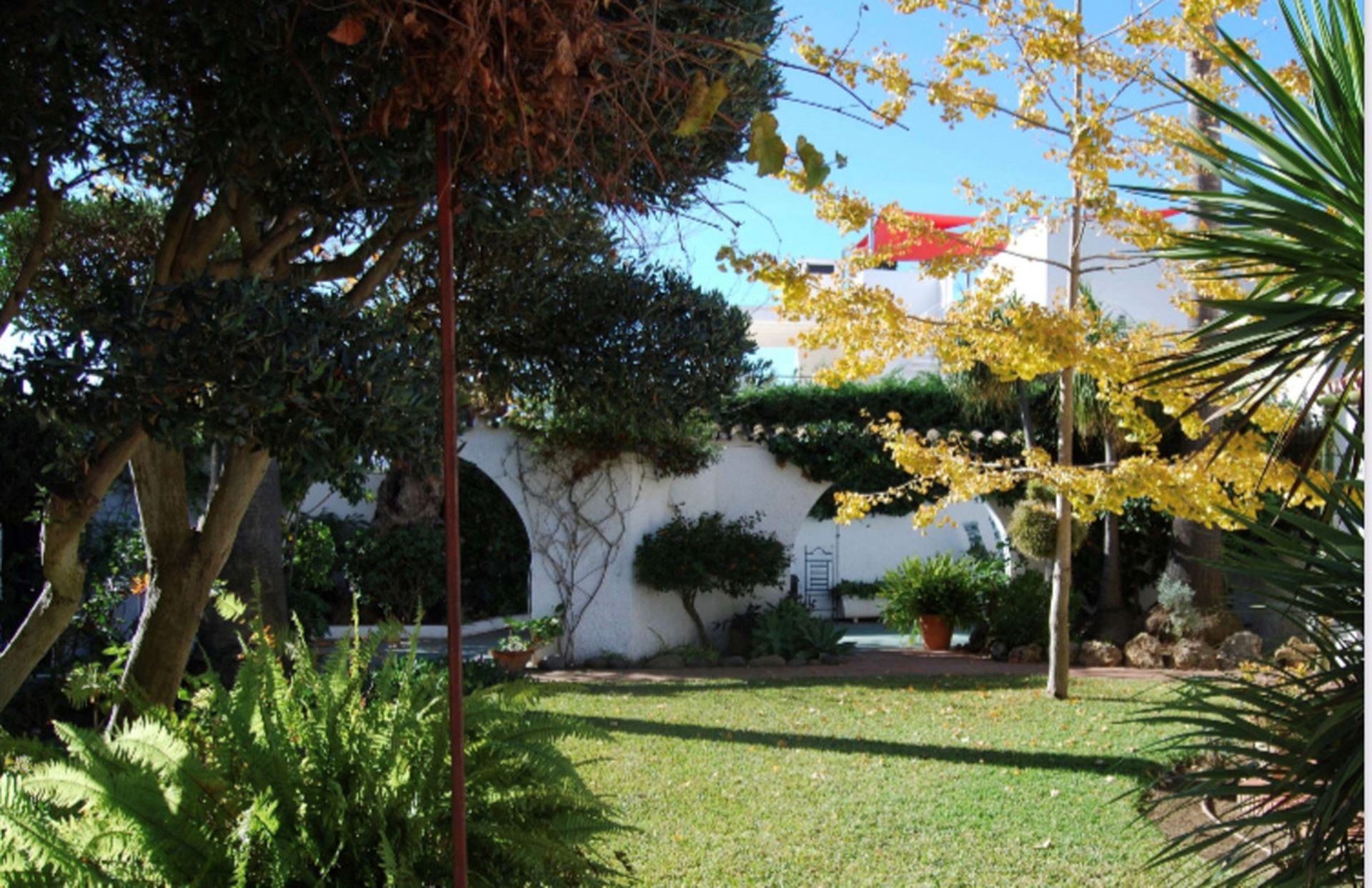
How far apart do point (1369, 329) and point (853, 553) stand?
69.0ft

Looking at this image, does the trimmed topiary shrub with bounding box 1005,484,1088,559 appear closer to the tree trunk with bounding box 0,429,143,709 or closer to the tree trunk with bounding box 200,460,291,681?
the tree trunk with bounding box 200,460,291,681

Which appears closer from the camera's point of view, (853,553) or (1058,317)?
(1058,317)

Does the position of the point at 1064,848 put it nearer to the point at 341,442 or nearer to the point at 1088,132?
the point at 341,442

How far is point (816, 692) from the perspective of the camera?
10.6 meters

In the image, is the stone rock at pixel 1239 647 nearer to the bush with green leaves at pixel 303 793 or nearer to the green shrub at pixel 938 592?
the green shrub at pixel 938 592

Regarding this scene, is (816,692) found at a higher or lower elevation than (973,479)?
lower

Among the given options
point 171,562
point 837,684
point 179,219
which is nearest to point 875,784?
point 837,684

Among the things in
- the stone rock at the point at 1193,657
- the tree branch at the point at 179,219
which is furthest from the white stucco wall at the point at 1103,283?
the tree branch at the point at 179,219

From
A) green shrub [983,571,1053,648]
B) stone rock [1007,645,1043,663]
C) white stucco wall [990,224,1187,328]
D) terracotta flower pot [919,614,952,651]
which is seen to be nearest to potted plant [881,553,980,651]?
terracotta flower pot [919,614,952,651]

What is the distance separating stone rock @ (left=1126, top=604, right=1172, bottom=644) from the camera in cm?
1294

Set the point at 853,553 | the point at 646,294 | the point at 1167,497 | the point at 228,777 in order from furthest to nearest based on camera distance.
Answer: the point at 853,553 → the point at 1167,497 → the point at 646,294 → the point at 228,777

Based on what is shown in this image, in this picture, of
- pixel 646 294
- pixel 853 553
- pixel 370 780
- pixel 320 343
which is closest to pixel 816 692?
pixel 646 294

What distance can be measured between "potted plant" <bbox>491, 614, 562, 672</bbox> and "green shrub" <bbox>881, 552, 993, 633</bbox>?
455 centimetres

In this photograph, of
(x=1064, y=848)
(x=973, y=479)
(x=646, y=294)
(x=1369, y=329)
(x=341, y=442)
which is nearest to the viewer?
(x=1369, y=329)
